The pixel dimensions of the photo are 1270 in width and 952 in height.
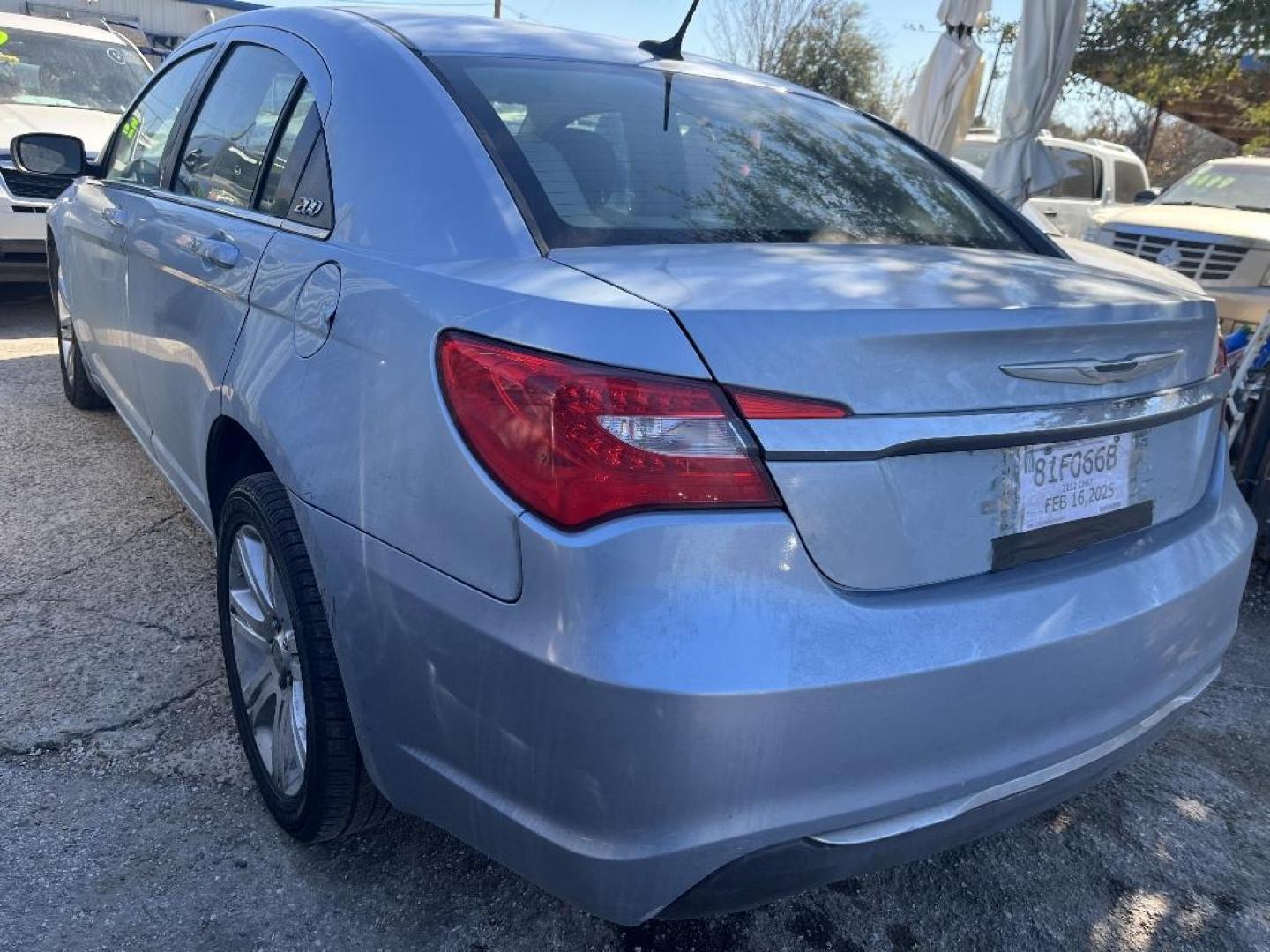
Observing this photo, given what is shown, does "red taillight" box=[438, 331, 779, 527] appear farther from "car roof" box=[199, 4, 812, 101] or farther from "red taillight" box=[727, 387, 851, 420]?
"car roof" box=[199, 4, 812, 101]

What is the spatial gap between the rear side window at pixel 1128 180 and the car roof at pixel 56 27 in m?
9.93

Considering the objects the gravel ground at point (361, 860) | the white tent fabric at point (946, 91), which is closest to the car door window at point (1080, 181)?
the white tent fabric at point (946, 91)

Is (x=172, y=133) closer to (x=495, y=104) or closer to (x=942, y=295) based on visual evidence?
(x=495, y=104)

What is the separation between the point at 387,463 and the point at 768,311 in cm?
65

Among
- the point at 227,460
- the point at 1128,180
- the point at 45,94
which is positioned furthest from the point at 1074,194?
the point at 227,460

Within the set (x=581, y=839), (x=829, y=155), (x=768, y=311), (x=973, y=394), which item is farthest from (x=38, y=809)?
(x=829, y=155)

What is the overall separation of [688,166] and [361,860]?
1610 mm

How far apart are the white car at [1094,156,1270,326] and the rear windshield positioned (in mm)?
5430

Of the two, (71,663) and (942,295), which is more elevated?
(942,295)

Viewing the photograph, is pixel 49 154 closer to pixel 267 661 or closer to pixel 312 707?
pixel 267 661

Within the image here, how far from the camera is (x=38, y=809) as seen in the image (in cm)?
226

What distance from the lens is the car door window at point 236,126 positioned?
2521 millimetres

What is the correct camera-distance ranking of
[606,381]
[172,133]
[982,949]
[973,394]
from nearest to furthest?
[606,381], [973,394], [982,949], [172,133]

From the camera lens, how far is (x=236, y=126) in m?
2.77
